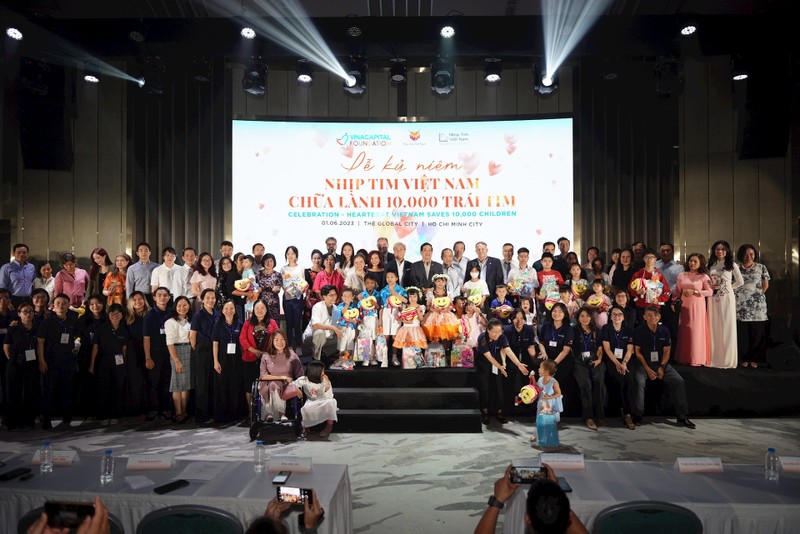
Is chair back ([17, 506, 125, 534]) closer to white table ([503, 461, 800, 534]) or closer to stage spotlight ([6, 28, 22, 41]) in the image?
white table ([503, 461, 800, 534])

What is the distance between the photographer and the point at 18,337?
5934 millimetres

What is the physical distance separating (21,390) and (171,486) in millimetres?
4500

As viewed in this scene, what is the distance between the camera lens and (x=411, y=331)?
6.40 meters

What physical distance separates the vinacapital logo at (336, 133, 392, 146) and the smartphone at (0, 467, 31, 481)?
6864 millimetres

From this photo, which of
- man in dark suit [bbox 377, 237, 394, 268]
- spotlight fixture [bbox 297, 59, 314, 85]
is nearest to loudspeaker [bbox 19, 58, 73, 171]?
spotlight fixture [bbox 297, 59, 314, 85]

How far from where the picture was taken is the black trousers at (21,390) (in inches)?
232

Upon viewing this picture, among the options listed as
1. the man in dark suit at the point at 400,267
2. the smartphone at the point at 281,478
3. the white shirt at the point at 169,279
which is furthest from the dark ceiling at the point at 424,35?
the smartphone at the point at 281,478

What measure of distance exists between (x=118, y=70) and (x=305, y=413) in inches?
255

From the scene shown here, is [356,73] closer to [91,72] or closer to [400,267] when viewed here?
[400,267]

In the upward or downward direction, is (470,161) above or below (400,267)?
above

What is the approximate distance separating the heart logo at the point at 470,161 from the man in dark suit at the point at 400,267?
2.06 meters

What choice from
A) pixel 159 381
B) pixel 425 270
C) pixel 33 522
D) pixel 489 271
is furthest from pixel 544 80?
pixel 33 522

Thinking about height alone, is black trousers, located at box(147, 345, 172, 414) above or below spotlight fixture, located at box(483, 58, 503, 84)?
below

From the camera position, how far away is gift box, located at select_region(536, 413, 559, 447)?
202 inches
